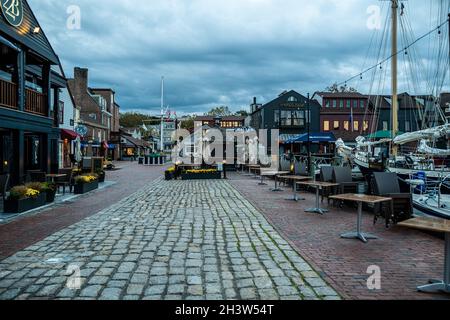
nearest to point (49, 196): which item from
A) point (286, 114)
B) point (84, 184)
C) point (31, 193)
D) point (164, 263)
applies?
point (31, 193)

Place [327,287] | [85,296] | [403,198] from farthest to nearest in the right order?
[403,198], [327,287], [85,296]

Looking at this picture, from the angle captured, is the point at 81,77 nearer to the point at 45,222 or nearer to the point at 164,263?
the point at 45,222

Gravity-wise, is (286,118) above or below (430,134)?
above

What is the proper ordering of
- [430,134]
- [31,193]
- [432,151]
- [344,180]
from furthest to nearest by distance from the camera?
1. [432,151]
2. [430,134]
3. [344,180]
4. [31,193]

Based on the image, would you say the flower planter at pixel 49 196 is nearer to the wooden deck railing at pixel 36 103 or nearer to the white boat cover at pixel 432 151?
the wooden deck railing at pixel 36 103

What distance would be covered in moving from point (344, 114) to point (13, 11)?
1761 inches

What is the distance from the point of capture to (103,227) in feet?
24.9

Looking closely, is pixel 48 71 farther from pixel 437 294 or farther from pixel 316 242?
pixel 437 294

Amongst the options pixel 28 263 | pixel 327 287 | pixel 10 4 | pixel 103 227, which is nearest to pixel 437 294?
pixel 327 287

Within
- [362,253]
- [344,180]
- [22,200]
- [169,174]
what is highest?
[344,180]

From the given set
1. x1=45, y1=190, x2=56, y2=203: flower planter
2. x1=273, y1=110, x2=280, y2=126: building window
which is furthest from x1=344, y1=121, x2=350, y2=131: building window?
x1=45, y1=190, x2=56, y2=203: flower planter

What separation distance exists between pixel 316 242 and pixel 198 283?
9.63 feet

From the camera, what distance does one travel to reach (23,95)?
13211 mm

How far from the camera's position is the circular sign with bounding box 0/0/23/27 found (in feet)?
39.1
